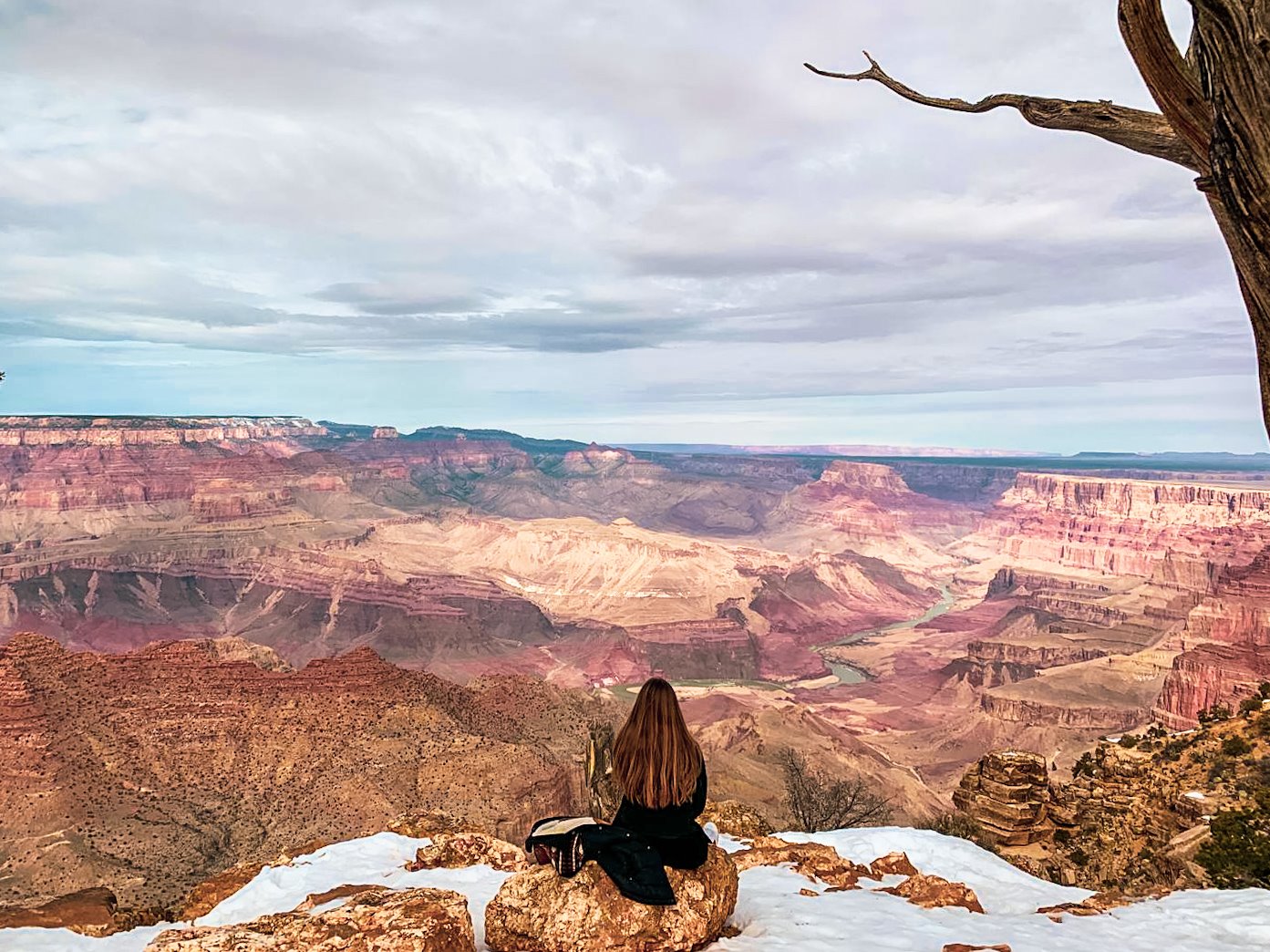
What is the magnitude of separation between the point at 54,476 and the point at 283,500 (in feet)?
154

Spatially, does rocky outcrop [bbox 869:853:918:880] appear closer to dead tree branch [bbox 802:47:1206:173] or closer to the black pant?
the black pant

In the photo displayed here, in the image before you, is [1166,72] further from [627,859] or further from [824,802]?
[824,802]

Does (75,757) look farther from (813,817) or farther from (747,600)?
(747,600)

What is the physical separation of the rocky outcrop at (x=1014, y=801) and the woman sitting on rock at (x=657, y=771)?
21.2 metres

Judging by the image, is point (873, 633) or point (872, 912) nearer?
point (872, 912)

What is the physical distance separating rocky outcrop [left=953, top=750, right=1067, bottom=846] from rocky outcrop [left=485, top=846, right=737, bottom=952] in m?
20.4

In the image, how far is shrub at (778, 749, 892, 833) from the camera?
3406cm

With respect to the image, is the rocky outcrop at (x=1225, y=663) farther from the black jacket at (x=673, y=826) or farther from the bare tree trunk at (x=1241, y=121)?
the bare tree trunk at (x=1241, y=121)

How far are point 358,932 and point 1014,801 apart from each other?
2329 centimetres

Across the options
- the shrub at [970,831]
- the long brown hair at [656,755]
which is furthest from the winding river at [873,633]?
the long brown hair at [656,755]

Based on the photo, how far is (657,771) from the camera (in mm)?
6637

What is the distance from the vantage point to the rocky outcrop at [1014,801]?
22859 mm

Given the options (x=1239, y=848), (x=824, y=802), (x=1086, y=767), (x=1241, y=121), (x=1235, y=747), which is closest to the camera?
(x=1241, y=121)

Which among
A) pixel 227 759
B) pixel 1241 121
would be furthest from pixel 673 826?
pixel 227 759
